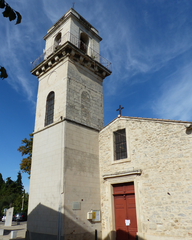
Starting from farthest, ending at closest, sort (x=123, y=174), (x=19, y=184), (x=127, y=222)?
(x=19, y=184), (x=123, y=174), (x=127, y=222)

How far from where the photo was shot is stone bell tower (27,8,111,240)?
10008mm

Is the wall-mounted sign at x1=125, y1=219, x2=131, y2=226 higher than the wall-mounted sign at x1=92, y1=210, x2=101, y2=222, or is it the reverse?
the wall-mounted sign at x1=92, y1=210, x2=101, y2=222

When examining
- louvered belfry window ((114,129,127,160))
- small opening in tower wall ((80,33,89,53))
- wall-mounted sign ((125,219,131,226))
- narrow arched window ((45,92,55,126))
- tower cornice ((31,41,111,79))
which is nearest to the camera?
wall-mounted sign ((125,219,131,226))

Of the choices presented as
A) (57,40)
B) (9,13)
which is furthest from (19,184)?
(9,13)

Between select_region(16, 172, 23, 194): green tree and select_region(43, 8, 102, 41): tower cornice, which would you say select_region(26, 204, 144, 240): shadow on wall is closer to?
select_region(43, 8, 102, 41): tower cornice

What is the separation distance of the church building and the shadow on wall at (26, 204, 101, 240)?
39 mm

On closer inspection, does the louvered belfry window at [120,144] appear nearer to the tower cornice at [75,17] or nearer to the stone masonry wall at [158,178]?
the stone masonry wall at [158,178]

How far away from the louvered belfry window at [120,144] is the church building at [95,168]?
0.19ft

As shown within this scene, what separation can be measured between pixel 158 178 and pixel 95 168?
12.7ft

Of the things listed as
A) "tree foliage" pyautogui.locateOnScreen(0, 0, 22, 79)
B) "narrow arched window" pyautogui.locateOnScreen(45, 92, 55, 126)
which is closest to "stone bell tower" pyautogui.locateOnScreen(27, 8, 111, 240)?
"narrow arched window" pyautogui.locateOnScreen(45, 92, 55, 126)

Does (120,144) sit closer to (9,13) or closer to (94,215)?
(94,215)

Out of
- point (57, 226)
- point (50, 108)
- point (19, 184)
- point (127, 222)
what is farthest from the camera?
point (19, 184)

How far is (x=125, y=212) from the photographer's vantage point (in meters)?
10.4

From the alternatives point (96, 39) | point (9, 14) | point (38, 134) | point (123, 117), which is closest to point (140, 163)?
point (123, 117)
